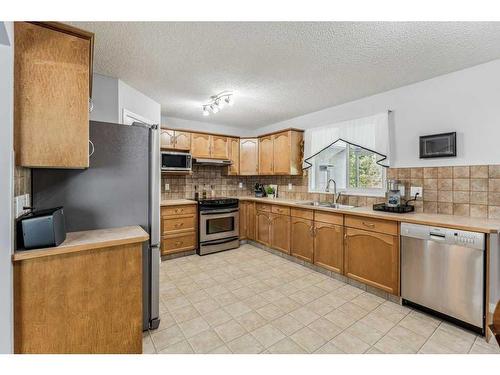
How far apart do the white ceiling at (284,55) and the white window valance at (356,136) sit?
393 mm

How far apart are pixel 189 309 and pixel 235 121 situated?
3.36m

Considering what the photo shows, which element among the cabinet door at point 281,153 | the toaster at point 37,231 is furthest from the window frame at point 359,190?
the toaster at point 37,231

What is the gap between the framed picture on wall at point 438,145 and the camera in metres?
2.42

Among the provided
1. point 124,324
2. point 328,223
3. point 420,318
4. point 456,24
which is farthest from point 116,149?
point 420,318

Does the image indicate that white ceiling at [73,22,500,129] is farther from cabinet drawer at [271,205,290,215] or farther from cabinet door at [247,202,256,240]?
cabinet door at [247,202,256,240]

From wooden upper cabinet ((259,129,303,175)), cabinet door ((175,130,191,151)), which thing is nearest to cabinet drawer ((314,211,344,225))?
wooden upper cabinet ((259,129,303,175))

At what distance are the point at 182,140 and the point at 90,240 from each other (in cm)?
281

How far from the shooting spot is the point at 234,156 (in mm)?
4594

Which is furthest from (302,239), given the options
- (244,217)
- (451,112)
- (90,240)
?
(90,240)

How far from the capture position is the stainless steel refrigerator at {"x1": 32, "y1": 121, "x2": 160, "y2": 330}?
1632 mm

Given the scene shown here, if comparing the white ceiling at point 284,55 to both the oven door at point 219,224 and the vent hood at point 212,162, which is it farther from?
the oven door at point 219,224

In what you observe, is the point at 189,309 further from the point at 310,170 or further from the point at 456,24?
the point at 456,24

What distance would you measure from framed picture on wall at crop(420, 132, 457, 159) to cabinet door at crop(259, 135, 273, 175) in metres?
2.27

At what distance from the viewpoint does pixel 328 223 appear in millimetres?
2975
